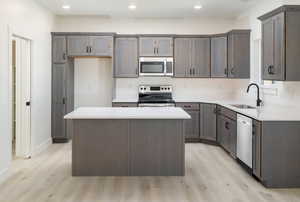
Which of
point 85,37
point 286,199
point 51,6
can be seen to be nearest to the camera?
point 286,199

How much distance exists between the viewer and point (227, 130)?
18.8 ft

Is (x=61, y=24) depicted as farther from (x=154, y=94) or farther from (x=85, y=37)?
(x=154, y=94)

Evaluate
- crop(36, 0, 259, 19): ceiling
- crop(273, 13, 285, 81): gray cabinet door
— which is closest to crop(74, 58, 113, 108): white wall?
crop(36, 0, 259, 19): ceiling

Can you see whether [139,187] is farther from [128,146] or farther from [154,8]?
[154,8]

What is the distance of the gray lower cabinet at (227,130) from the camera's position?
5324 millimetres

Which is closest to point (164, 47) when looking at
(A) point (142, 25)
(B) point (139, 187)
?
(A) point (142, 25)

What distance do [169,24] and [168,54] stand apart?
77 centimetres

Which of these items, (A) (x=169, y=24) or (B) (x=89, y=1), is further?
(A) (x=169, y=24)

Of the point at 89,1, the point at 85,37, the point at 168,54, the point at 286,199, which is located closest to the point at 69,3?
the point at 89,1

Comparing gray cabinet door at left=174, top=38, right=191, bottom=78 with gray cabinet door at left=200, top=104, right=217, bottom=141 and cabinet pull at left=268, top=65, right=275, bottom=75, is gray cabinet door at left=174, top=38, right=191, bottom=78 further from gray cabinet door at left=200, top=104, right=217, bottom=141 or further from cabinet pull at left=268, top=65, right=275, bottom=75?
cabinet pull at left=268, top=65, right=275, bottom=75

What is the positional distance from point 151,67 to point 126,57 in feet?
1.83

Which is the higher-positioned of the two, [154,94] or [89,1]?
[89,1]

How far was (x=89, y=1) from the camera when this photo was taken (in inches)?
233

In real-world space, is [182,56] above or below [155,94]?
above
